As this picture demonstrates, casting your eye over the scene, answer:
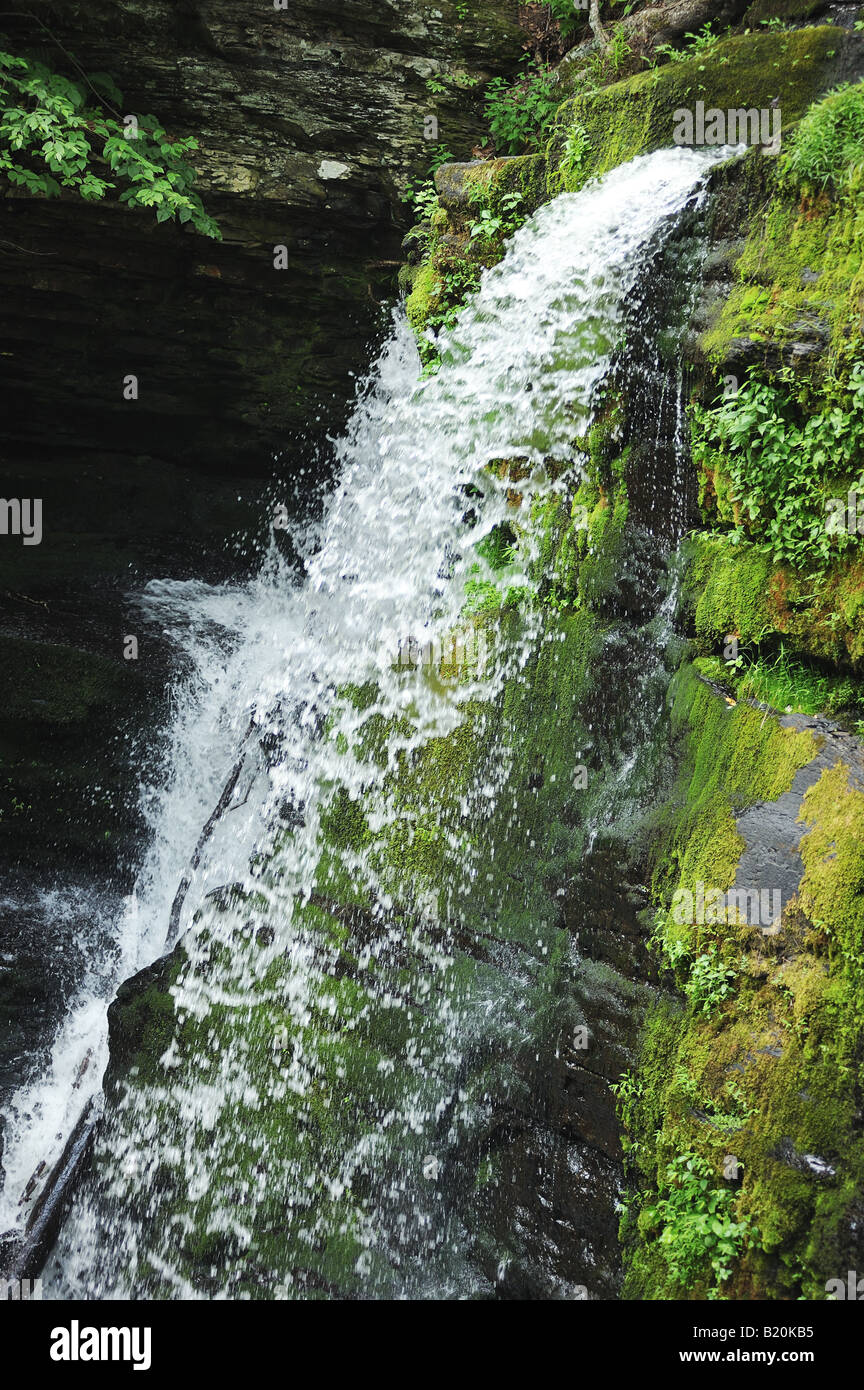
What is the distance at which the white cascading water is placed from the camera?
381 cm

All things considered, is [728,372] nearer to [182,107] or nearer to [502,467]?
[502,467]

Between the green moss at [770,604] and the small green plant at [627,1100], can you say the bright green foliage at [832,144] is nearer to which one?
the green moss at [770,604]

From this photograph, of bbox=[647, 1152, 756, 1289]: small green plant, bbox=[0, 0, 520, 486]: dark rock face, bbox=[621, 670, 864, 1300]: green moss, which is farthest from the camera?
bbox=[0, 0, 520, 486]: dark rock face

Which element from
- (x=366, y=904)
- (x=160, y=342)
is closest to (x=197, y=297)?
(x=160, y=342)

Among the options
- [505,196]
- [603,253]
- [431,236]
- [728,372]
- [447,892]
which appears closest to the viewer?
[728,372]

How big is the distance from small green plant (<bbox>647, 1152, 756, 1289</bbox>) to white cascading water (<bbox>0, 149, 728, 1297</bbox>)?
875 mm

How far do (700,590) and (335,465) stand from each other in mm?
4506

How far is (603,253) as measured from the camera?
4402 mm

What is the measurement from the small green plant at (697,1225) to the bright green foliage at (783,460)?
87.0 inches

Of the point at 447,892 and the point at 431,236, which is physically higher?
the point at 431,236

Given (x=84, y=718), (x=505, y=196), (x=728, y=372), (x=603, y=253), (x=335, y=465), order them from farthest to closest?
(x=335, y=465) → (x=84, y=718) → (x=505, y=196) → (x=603, y=253) → (x=728, y=372)

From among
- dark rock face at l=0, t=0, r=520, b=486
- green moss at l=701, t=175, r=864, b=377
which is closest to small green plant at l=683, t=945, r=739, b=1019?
green moss at l=701, t=175, r=864, b=377

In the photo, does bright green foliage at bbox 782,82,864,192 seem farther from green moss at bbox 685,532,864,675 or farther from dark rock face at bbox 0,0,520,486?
dark rock face at bbox 0,0,520,486

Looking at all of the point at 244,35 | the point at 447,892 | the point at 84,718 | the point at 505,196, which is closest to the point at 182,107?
the point at 244,35
